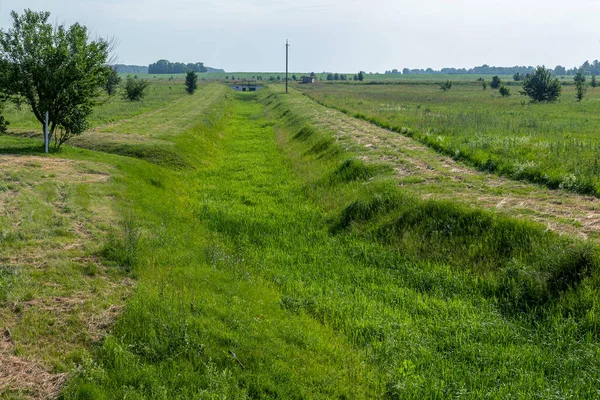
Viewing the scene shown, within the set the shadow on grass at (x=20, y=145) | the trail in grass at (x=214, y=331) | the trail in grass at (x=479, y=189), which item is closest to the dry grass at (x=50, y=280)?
the trail in grass at (x=214, y=331)

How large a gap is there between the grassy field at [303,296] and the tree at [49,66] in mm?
3850

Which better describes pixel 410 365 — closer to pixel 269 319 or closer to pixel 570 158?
pixel 269 319

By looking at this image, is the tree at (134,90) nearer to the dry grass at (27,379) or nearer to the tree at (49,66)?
the tree at (49,66)

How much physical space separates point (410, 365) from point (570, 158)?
1085 centimetres

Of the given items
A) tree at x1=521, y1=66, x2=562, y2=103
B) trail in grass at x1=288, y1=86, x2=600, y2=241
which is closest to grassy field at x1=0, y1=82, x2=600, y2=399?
trail in grass at x1=288, y1=86, x2=600, y2=241

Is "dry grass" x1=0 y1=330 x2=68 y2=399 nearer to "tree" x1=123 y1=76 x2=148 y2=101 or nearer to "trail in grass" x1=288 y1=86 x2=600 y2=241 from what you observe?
"trail in grass" x1=288 y1=86 x2=600 y2=241

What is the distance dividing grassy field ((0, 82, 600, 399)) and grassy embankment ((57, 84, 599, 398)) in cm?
3

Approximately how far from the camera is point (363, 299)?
27.7 feet

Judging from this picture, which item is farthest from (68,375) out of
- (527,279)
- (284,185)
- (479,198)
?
(284,185)

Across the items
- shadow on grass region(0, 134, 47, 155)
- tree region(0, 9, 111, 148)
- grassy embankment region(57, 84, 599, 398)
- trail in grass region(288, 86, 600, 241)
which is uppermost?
tree region(0, 9, 111, 148)

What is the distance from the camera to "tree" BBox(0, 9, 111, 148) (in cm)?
1683

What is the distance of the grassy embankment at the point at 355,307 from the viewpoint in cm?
594

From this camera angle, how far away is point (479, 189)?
12.6 meters

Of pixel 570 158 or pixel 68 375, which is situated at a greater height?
pixel 570 158
